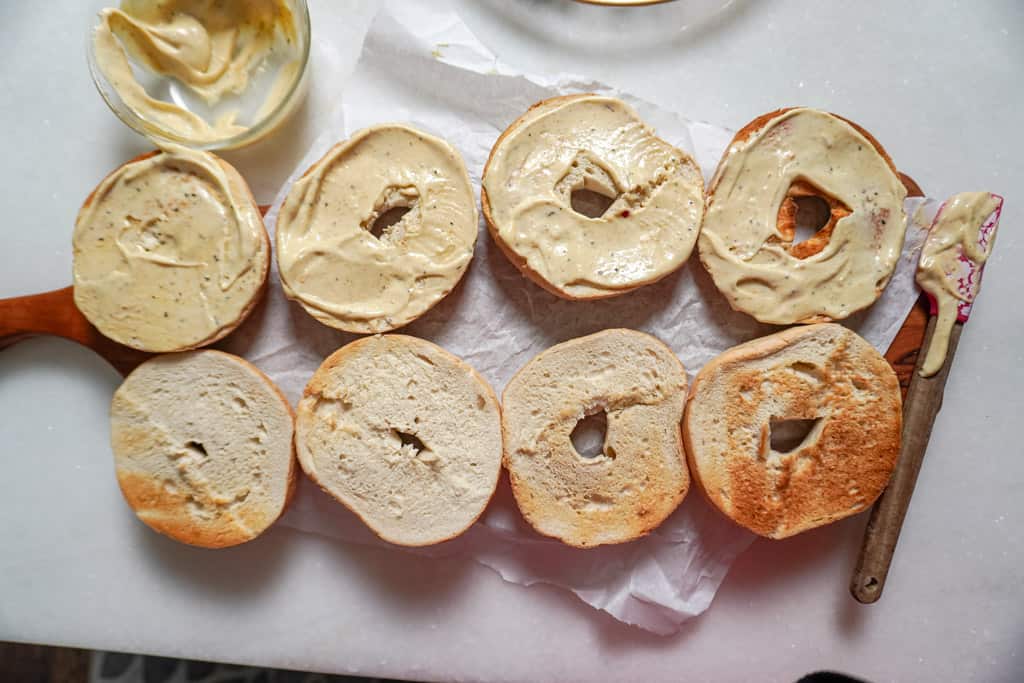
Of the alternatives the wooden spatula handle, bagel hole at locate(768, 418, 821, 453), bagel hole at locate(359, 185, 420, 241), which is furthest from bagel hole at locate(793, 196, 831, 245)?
bagel hole at locate(359, 185, 420, 241)

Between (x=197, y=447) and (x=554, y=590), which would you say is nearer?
(x=197, y=447)

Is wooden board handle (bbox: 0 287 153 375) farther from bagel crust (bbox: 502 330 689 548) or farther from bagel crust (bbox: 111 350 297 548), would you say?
bagel crust (bbox: 502 330 689 548)

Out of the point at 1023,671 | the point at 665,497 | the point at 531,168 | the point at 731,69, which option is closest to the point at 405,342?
the point at 531,168

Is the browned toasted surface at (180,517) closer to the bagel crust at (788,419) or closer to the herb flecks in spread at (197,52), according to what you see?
the herb flecks in spread at (197,52)

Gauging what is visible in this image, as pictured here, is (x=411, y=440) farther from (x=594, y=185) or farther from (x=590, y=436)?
(x=594, y=185)

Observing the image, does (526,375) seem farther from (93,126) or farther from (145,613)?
(93,126)

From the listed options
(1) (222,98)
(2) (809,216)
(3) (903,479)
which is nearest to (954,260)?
(2) (809,216)
